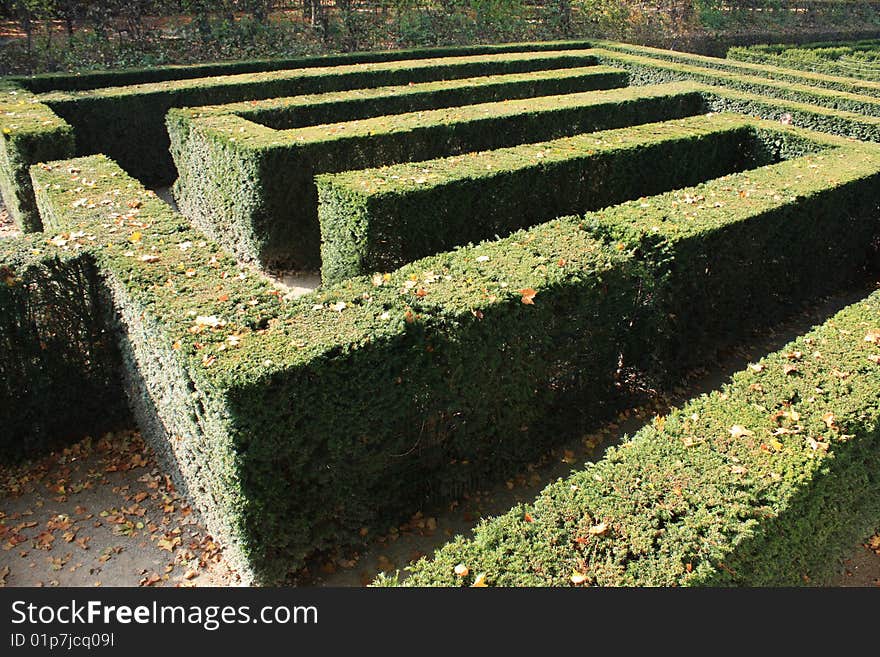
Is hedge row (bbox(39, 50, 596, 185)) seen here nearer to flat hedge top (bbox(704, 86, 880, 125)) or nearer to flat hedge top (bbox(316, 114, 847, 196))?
flat hedge top (bbox(316, 114, 847, 196))

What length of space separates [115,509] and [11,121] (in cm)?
776

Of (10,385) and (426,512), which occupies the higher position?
(10,385)

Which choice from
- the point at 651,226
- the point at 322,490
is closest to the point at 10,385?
the point at 322,490

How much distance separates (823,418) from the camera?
485 centimetres

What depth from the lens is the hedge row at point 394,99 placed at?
1260 centimetres

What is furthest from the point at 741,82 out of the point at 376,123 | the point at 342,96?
the point at 376,123

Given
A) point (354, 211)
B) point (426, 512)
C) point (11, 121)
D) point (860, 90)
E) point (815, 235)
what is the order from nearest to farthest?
point (426, 512) → point (354, 211) → point (815, 235) → point (11, 121) → point (860, 90)

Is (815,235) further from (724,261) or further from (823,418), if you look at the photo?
(823,418)

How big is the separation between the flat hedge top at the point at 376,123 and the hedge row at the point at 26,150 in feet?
6.77

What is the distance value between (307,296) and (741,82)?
15.0 m

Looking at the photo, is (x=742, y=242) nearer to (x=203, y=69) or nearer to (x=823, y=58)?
(x=203, y=69)

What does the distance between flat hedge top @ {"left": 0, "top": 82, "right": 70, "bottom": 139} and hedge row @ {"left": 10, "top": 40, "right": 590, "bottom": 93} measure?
1724mm

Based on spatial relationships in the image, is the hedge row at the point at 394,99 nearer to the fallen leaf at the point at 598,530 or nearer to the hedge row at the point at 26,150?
the hedge row at the point at 26,150

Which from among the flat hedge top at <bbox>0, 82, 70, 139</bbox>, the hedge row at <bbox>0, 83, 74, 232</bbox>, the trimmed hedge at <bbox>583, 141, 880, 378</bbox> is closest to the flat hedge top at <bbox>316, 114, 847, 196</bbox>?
the trimmed hedge at <bbox>583, 141, 880, 378</bbox>
